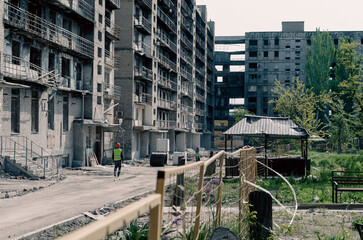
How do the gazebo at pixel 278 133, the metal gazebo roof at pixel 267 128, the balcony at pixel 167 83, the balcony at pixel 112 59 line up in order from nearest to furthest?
1. the gazebo at pixel 278 133
2. the metal gazebo roof at pixel 267 128
3. the balcony at pixel 112 59
4. the balcony at pixel 167 83

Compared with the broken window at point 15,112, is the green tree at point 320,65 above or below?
above

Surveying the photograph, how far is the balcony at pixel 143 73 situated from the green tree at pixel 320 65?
35658 millimetres

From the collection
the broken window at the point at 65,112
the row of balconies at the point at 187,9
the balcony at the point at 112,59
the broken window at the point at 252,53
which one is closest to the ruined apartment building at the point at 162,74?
the row of balconies at the point at 187,9

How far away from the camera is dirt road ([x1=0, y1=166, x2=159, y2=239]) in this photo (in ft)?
35.9

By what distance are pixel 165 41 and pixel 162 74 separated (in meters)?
4.77

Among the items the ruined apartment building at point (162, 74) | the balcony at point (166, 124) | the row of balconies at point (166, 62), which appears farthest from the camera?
the row of balconies at point (166, 62)

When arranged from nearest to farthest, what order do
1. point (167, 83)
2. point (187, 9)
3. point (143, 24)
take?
point (143, 24)
point (167, 83)
point (187, 9)

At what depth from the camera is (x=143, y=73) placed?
46625 millimetres

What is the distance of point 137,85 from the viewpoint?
4675cm

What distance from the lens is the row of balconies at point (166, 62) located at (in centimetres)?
5456

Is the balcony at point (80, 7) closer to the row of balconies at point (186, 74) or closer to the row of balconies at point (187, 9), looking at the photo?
the row of balconies at point (186, 74)

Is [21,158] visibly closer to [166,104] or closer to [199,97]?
[166,104]

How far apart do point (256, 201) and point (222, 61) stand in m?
92.3

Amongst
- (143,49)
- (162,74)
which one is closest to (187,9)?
(162,74)
